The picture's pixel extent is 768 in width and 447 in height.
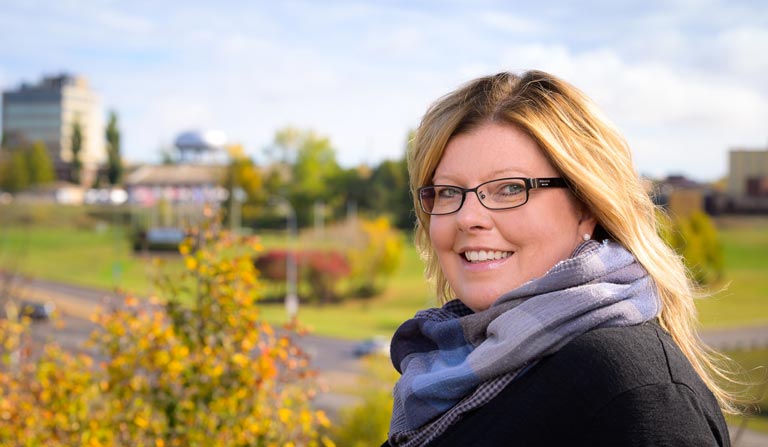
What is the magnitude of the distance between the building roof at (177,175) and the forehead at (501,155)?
78766mm

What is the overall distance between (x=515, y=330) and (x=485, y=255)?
272mm

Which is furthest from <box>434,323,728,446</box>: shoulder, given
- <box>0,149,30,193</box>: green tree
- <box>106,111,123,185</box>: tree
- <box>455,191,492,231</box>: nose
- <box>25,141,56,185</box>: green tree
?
<box>106,111,123,185</box>: tree

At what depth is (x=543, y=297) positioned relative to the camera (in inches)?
59.6

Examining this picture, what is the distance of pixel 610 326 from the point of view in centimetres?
146

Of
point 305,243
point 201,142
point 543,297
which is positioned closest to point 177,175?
point 201,142

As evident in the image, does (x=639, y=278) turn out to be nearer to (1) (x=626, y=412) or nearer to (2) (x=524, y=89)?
(1) (x=626, y=412)

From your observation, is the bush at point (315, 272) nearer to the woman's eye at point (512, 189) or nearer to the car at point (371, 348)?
the car at point (371, 348)

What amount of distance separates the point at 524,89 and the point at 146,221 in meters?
73.7

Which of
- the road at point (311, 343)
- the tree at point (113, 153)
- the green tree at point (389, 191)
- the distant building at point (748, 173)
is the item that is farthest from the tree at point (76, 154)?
the distant building at point (748, 173)

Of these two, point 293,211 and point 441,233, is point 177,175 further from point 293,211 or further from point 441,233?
point 441,233

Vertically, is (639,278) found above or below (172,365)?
above

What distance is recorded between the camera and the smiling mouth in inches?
67.1

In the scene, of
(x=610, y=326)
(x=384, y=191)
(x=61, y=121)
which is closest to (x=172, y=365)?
(x=610, y=326)

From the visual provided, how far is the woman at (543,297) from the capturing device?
139 centimetres
